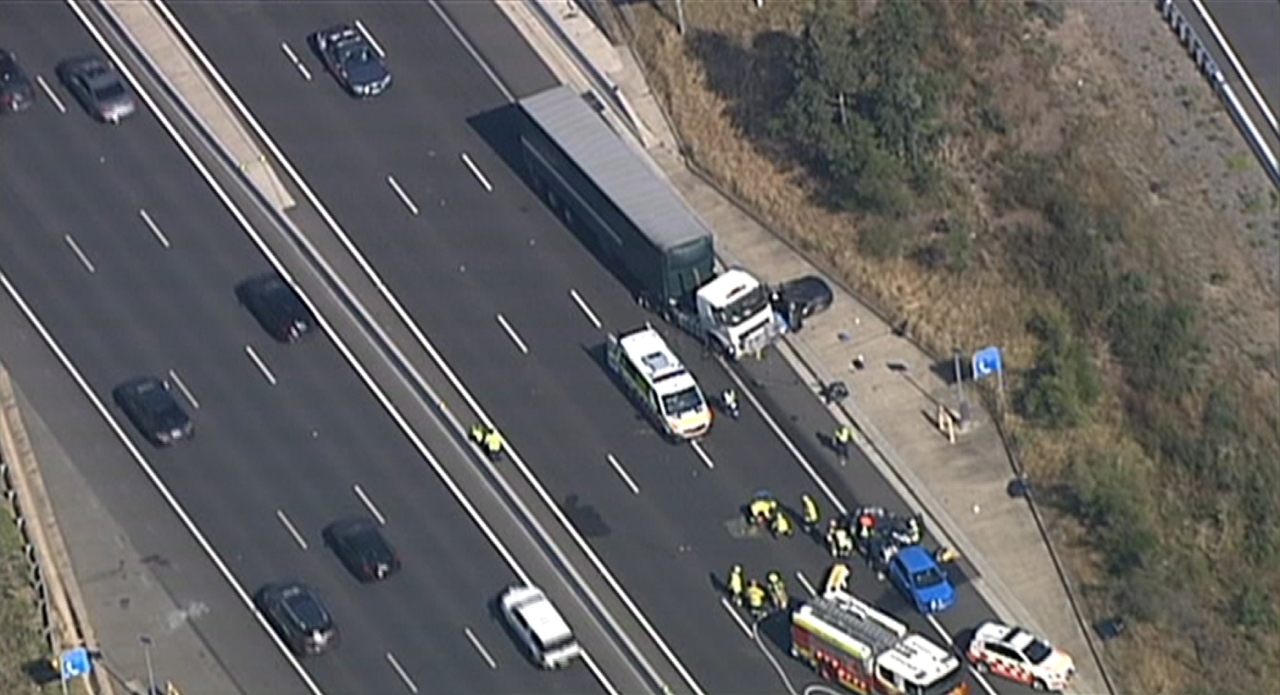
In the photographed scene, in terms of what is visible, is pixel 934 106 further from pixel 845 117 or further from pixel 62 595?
pixel 62 595

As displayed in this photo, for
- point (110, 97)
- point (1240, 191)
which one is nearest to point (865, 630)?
point (1240, 191)

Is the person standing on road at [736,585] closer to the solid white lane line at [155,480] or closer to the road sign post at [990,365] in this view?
the road sign post at [990,365]

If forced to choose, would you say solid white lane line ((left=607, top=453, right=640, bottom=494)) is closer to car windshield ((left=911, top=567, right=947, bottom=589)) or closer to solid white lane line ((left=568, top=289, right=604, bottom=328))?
solid white lane line ((left=568, top=289, right=604, bottom=328))

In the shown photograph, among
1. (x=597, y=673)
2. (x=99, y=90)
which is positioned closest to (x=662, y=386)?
(x=597, y=673)

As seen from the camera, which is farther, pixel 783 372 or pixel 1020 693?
pixel 783 372

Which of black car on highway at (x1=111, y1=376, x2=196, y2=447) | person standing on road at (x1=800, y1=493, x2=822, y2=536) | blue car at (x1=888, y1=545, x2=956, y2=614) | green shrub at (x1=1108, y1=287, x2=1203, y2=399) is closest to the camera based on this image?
blue car at (x1=888, y1=545, x2=956, y2=614)

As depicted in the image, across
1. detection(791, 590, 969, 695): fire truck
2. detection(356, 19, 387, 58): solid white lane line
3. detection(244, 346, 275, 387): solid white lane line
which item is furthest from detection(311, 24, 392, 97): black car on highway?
detection(791, 590, 969, 695): fire truck

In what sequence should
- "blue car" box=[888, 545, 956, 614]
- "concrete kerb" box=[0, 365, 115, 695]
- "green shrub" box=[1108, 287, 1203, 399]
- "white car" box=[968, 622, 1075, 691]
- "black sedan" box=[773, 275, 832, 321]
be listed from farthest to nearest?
"black sedan" box=[773, 275, 832, 321], "green shrub" box=[1108, 287, 1203, 399], "concrete kerb" box=[0, 365, 115, 695], "blue car" box=[888, 545, 956, 614], "white car" box=[968, 622, 1075, 691]

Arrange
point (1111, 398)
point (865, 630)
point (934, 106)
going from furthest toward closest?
point (934, 106)
point (1111, 398)
point (865, 630)
